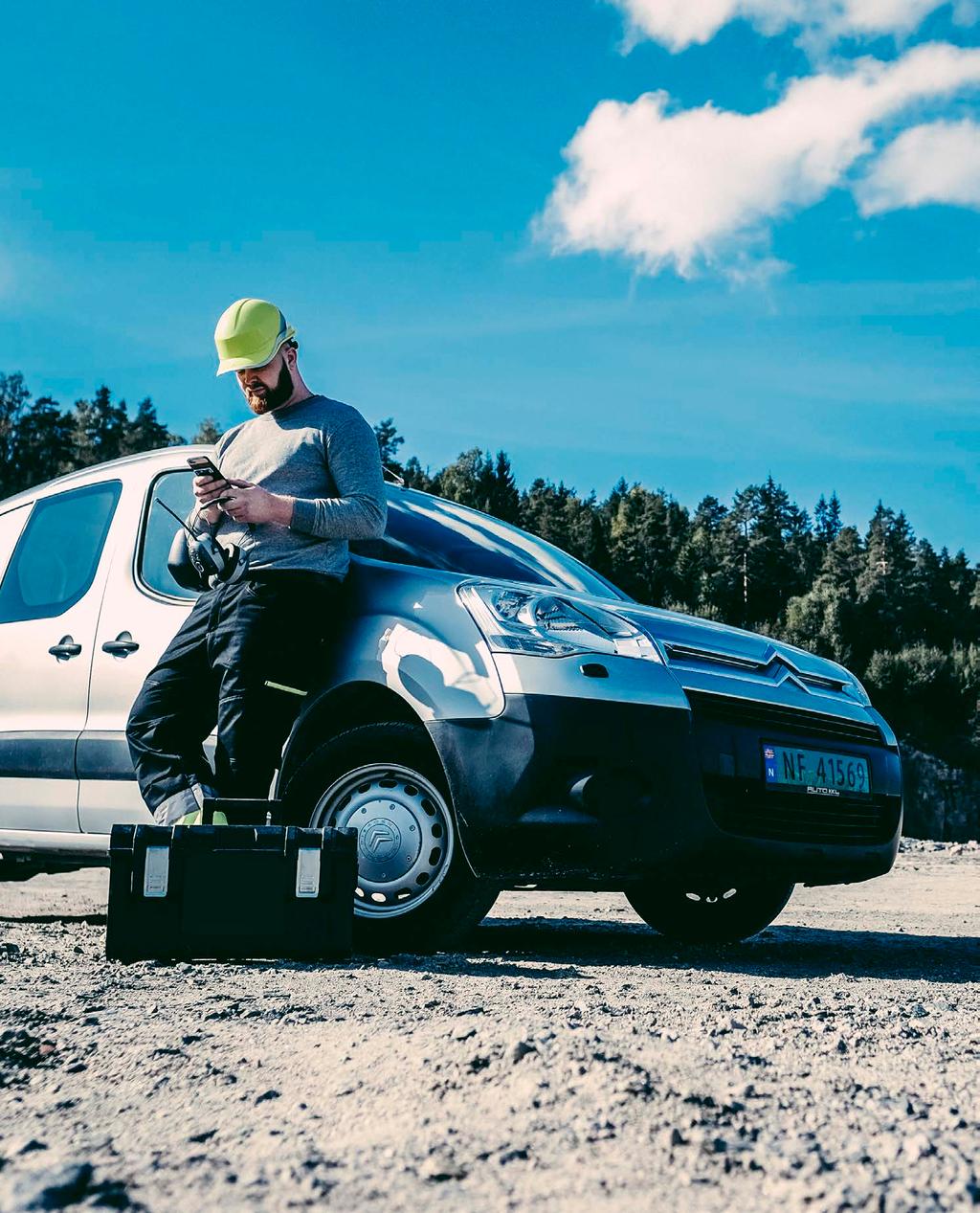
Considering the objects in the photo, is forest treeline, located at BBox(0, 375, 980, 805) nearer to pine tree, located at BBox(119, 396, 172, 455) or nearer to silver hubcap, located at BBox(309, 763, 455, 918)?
pine tree, located at BBox(119, 396, 172, 455)

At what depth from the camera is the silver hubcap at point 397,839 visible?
13.4 ft

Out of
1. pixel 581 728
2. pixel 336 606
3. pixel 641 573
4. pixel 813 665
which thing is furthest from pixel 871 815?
pixel 641 573

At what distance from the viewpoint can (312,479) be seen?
4.45 metres

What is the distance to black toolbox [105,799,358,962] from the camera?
12.0 feet

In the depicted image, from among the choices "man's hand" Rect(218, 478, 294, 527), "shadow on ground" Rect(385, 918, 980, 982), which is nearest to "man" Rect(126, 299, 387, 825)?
"man's hand" Rect(218, 478, 294, 527)

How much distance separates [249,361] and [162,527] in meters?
1.09

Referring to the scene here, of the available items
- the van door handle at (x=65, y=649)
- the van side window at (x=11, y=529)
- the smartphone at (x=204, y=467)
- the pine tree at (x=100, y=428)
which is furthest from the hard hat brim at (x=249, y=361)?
the pine tree at (x=100, y=428)

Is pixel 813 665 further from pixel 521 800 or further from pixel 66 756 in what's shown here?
pixel 66 756

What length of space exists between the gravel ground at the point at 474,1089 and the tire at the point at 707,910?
1426 mm

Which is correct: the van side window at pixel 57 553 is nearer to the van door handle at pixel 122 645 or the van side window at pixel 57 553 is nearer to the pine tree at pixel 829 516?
the van door handle at pixel 122 645

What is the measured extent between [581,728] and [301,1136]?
2111 millimetres

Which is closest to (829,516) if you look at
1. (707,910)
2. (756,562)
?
(756,562)

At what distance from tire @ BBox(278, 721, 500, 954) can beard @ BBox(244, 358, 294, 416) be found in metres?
1.23

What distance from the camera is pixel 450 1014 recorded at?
2840mm
